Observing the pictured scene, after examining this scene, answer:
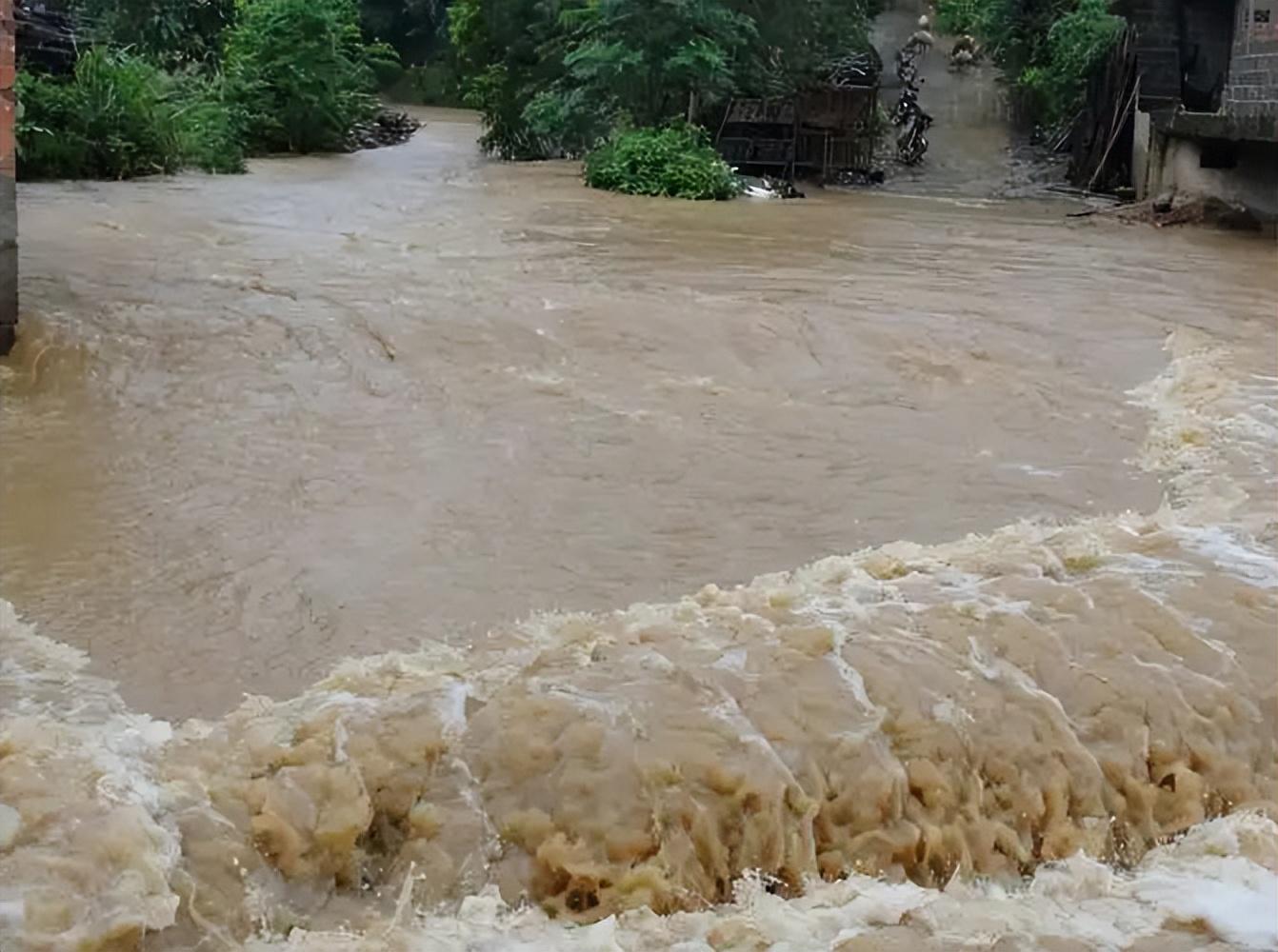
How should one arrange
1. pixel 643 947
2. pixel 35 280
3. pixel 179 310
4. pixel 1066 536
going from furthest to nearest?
pixel 35 280, pixel 179 310, pixel 1066 536, pixel 643 947

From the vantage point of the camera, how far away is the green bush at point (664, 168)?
1578 cm

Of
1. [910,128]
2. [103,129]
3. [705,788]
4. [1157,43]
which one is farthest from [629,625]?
[910,128]

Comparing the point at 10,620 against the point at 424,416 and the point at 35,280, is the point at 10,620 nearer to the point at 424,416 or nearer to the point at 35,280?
the point at 424,416

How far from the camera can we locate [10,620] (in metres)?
4.07

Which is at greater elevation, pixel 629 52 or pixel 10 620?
pixel 629 52

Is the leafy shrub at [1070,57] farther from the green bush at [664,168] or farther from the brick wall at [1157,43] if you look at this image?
the green bush at [664,168]

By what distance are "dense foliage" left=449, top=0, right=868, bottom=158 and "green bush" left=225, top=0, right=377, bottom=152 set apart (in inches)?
93.6

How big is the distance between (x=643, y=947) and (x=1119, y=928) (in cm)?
102

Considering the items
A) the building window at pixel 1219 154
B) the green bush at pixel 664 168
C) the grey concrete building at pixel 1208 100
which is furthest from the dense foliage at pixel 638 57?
the building window at pixel 1219 154

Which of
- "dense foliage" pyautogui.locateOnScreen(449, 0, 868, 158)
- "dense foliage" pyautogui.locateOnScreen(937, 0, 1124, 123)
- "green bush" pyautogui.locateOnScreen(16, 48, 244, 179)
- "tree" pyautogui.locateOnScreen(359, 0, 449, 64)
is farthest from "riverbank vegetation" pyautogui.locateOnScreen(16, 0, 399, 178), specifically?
"tree" pyautogui.locateOnScreen(359, 0, 449, 64)

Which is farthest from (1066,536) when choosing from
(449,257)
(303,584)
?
(449,257)

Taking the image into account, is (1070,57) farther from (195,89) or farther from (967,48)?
(195,89)

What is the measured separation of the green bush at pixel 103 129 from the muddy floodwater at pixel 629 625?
25.0 ft

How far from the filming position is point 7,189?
21.8ft
